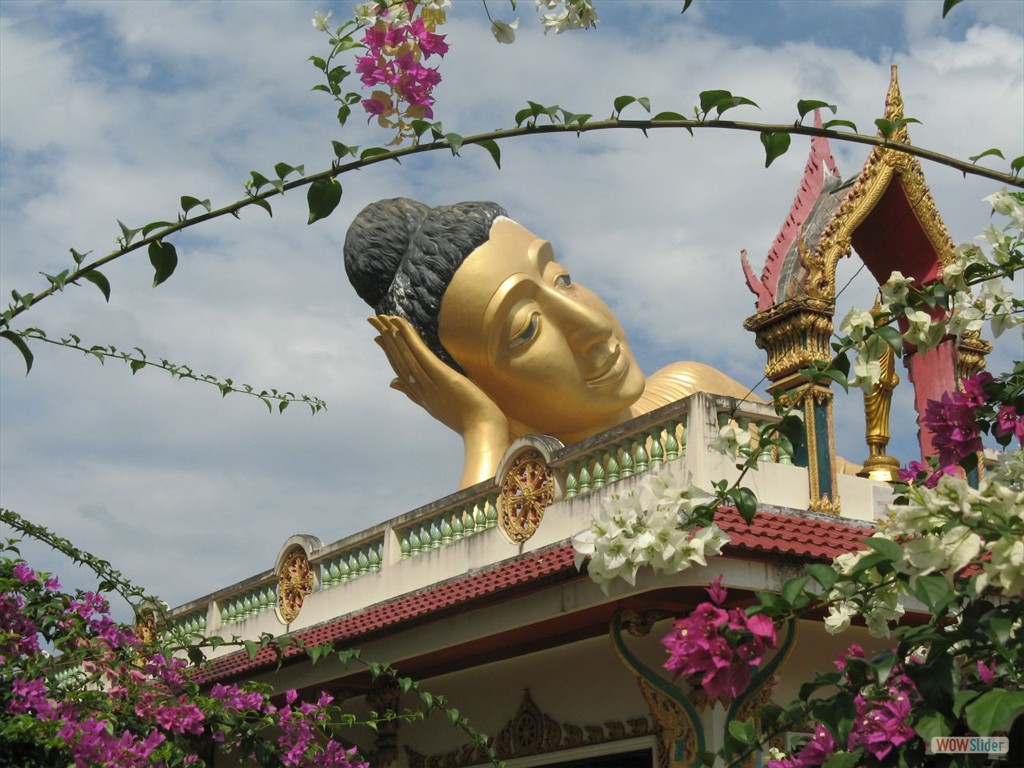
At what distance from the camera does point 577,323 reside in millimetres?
12523

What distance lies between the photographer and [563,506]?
32.2ft

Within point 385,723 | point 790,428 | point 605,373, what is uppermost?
point 605,373

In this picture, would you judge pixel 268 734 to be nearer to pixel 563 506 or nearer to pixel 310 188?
pixel 563 506

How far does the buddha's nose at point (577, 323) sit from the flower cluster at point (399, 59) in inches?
340

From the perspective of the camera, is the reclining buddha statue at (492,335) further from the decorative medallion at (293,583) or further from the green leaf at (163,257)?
the green leaf at (163,257)

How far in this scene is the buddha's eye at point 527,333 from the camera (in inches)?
488

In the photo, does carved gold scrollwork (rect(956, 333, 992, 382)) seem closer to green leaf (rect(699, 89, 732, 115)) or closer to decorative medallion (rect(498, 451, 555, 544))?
decorative medallion (rect(498, 451, 555, 544))

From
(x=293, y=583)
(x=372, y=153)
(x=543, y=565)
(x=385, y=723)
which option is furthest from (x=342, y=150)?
(x=293, y=583)

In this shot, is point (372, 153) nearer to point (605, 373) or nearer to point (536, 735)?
point (536, 735)

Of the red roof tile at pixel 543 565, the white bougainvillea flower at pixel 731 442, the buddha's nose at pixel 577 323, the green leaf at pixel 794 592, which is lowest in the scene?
the green leaf at pixel 794 592

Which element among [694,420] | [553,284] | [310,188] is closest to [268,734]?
[553,284]

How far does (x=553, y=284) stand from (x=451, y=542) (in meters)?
2.72

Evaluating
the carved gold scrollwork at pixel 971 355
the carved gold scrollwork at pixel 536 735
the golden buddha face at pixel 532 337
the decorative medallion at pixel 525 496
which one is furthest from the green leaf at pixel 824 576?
the golden buddha face at pixel 532 337

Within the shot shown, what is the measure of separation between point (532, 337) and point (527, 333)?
0.05 meters
